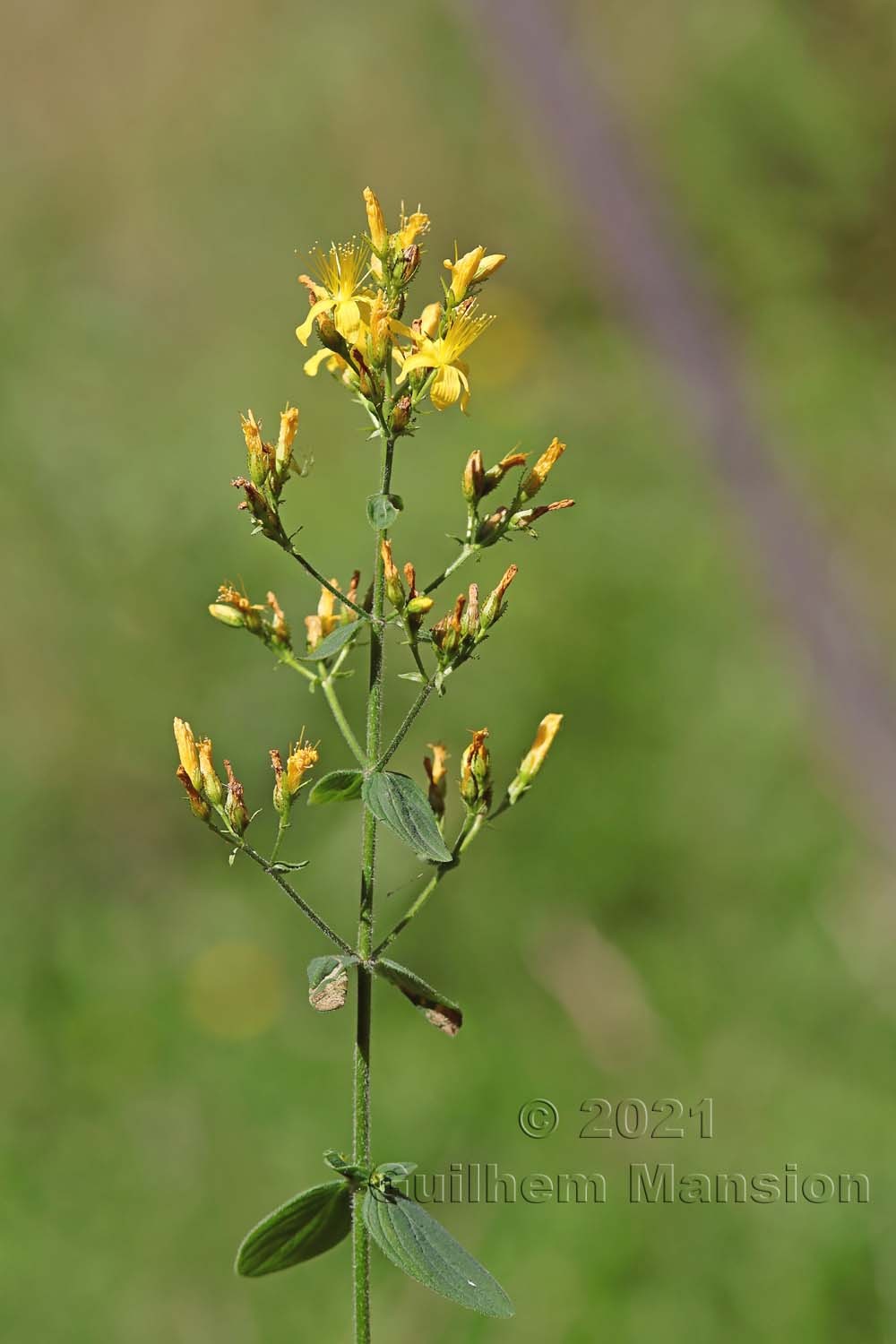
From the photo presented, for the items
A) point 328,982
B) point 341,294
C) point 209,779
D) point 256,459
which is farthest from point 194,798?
point 341,294

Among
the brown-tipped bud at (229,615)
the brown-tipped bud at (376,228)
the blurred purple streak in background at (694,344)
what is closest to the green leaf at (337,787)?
the brown-tipped bud at (229,615)

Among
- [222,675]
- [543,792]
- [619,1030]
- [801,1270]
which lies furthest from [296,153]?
[801,1270]

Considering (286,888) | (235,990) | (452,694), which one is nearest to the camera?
(286,888)

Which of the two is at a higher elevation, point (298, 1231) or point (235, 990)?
point (235, 990)

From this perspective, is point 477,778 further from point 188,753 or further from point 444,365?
point 444,365

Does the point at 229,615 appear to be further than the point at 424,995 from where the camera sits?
Yes

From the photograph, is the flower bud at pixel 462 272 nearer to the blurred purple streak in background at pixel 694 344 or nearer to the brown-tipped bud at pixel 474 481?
the brown-tipped bud at pixel 474 481

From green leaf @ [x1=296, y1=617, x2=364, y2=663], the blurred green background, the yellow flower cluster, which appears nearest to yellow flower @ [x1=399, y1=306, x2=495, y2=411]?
the yellow flower cluster

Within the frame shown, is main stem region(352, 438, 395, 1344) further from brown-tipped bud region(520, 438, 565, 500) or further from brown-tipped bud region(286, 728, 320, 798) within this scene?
brown-tipped bud region(520, 438, 565, 500)
